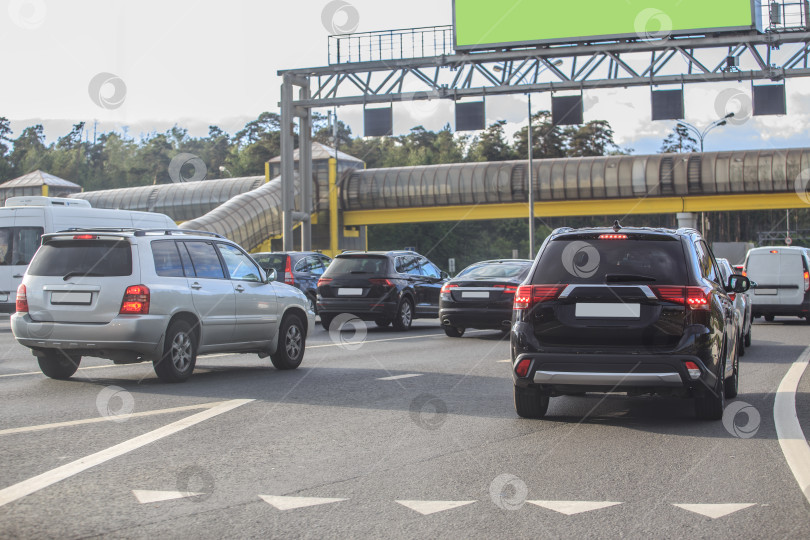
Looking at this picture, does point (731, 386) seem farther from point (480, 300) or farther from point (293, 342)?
point (480, 300)

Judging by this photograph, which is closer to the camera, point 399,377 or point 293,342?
point 399,377

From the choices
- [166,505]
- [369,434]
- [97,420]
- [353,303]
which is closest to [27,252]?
[353,303]

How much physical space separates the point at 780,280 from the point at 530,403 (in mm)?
17421

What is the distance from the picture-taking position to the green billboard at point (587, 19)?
28.9 m

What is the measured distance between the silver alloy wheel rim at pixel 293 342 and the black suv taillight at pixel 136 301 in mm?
2553

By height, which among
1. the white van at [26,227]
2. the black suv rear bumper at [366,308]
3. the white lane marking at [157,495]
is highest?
the white van at [26,227]

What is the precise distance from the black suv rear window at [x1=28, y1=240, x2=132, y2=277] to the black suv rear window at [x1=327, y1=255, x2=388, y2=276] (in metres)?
9.90

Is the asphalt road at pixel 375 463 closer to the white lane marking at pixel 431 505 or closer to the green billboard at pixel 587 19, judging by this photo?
the white lane marking at pixel 431 505

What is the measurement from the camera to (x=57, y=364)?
11.1m

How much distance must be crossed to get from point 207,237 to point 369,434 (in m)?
5.07

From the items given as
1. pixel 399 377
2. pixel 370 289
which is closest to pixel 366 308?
pixel 370 289

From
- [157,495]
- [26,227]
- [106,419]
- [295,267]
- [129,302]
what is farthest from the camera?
[295,267]

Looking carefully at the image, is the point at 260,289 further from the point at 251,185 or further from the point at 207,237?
the point at 251,185

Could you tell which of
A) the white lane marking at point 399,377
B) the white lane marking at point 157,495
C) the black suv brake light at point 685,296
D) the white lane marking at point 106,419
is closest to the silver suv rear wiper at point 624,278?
the black suv brake light at point 685,296
